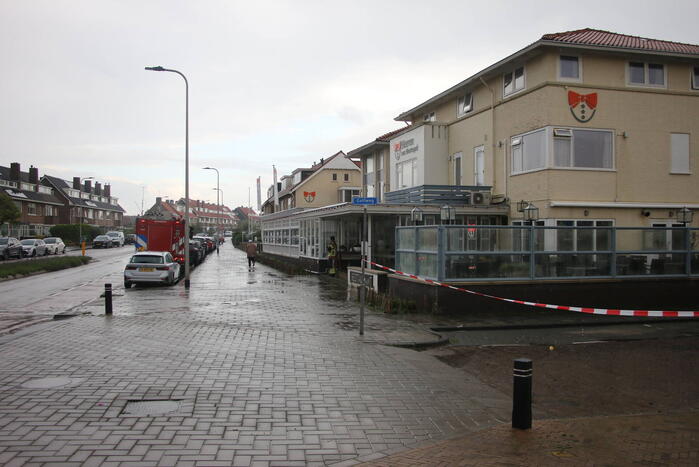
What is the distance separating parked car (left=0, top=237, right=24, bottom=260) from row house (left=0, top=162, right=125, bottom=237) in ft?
50.2

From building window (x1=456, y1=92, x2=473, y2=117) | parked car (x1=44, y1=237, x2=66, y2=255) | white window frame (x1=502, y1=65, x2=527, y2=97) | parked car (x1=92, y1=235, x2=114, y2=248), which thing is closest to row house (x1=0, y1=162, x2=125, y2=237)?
parked car (x1=92, y1=235, x2=114, y2=248)

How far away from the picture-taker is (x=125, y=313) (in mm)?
14445

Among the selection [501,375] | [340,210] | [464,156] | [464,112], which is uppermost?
[464,112]

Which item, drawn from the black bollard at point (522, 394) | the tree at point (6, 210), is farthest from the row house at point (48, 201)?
the black bollard at point (522, 394)

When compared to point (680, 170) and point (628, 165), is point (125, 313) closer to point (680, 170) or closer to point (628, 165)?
point (628, 165)

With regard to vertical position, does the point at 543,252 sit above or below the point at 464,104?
below

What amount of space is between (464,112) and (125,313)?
15.8 metres

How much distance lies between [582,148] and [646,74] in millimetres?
3809

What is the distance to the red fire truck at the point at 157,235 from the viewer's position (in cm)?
2812

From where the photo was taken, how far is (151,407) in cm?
641

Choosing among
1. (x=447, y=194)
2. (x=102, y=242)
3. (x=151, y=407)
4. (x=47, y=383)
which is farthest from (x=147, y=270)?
(x=102, y=242)

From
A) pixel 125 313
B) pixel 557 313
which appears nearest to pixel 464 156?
pixel 557 313

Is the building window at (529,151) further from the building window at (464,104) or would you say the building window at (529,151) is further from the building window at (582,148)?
the building window at (464,104)

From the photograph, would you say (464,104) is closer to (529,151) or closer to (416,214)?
(529,151)
